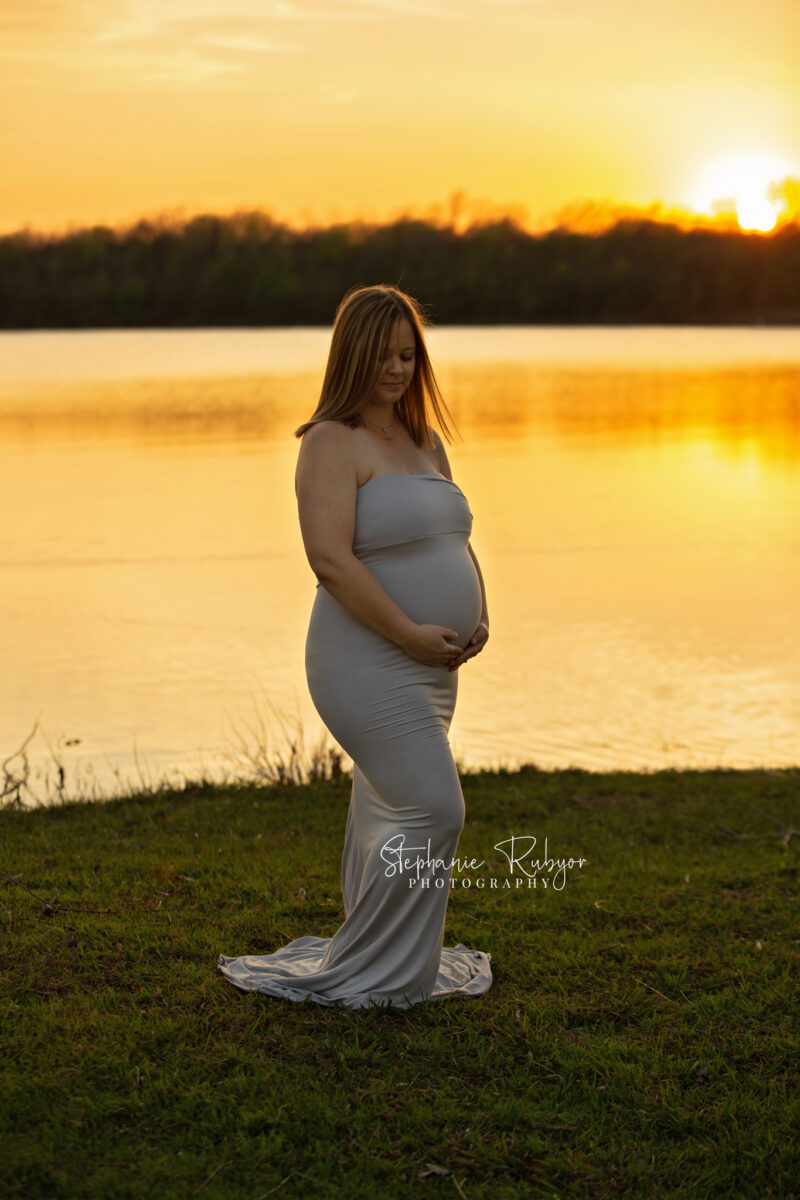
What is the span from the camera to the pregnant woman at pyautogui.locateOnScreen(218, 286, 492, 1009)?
13.2 ft

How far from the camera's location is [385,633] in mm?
4039

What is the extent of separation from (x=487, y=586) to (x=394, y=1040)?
1147cm

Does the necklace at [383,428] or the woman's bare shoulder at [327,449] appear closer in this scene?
the woman's bare shoulder at [327,449]

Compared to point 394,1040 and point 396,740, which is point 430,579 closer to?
point 396,740

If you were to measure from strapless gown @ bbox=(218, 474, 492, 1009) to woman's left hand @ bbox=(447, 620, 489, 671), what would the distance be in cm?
4

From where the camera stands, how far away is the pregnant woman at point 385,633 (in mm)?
4035

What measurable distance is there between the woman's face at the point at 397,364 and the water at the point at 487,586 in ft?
15.5

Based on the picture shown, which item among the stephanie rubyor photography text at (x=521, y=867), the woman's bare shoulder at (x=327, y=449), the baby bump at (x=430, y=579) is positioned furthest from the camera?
the stephanie rubyor photography text at (x=521, y=867)

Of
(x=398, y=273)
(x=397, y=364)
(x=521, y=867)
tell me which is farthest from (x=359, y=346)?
(x=398, y=273)

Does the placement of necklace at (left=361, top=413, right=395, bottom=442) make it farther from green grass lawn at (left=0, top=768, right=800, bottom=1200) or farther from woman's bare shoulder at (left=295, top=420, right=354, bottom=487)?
green grass lawn at (left=0, top=768, right=800, bottom=1200)

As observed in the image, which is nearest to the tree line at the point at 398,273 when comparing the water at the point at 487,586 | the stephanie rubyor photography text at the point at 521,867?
the water at the point at 487,586

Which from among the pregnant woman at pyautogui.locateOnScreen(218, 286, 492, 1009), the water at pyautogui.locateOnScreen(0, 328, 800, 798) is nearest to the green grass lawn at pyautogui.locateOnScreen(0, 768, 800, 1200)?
the pregnant woman at pyautogui.locateOnScreen(218, 286, 492, 1009)

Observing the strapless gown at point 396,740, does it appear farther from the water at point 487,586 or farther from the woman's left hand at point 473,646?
the water at point 487,586

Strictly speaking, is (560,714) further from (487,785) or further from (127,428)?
(127,428)
